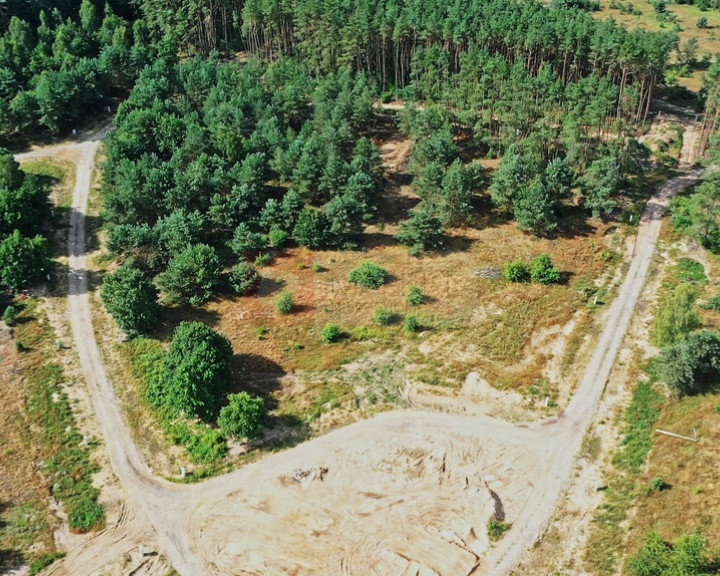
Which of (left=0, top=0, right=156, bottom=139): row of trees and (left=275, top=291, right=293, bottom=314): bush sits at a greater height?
(left=0, top=0, right=156, bottom=139): row of trees

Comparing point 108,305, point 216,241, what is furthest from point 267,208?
point 108,305

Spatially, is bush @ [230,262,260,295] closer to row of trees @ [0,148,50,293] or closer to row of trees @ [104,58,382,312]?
row of trees @ [104,58,382,312]

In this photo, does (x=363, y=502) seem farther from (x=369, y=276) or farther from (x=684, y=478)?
(x=369, y=276)

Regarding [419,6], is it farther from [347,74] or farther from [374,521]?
[374,521]

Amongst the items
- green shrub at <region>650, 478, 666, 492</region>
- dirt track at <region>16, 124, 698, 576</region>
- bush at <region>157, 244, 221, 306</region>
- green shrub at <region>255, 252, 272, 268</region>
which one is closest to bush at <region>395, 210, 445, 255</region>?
green shrub at <region>255, 252, 272, 268</region>

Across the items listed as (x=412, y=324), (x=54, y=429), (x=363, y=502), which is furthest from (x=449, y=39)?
(x=54, y=429)
